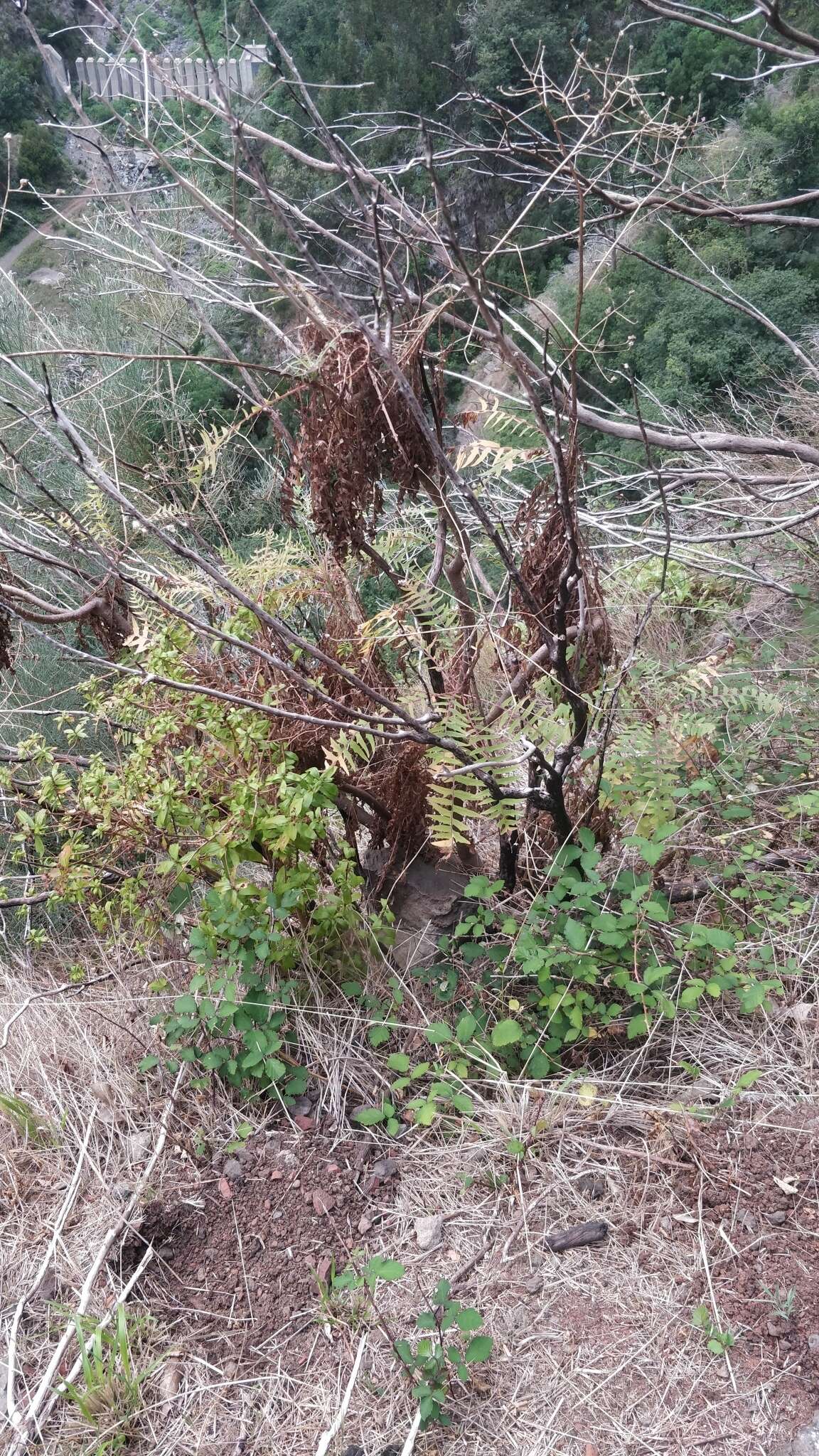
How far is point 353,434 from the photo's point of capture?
169 centimetres

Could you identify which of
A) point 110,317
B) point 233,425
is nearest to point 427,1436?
point 233,425

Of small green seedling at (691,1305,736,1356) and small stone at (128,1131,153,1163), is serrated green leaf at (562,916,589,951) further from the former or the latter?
small stone at (128,1131,153,1163)

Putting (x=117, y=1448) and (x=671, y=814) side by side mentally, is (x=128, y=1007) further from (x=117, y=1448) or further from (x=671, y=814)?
(x=671, y=814)

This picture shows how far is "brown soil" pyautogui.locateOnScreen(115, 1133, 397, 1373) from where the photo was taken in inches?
64.4

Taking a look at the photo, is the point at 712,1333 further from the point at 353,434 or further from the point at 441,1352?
the point at 353,434

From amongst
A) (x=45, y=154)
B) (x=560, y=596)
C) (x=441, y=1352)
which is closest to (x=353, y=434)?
(x=560, y=596)

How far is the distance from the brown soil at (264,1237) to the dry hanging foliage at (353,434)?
127 cm

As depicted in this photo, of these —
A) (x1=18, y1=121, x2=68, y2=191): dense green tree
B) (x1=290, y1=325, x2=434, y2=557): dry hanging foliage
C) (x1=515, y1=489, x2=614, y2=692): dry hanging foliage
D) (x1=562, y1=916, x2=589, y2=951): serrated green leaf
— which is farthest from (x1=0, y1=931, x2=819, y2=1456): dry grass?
(x1=18, y1=121, x2=68, y2=191): dense green tree

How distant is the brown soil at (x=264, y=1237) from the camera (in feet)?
5.37

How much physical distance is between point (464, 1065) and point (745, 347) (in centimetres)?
874

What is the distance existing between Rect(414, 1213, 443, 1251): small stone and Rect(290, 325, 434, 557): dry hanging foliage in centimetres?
131

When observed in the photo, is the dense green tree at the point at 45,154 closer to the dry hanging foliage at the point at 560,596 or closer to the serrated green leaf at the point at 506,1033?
the dry hanging foliage at the point at 560,596

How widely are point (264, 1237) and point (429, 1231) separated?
0.32 meters

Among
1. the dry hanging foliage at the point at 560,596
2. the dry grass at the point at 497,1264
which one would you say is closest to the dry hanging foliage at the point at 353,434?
the dry hanging foliage at the point at 560,596
